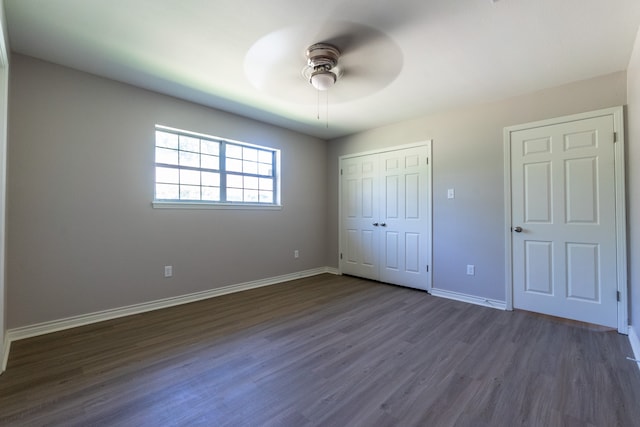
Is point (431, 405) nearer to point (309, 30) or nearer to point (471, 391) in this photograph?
point (471, 391)

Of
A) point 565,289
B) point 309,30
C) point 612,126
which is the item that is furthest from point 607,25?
point 565,289

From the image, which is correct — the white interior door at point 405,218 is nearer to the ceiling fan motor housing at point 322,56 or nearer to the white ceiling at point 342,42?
the white ceiling at point 342,42

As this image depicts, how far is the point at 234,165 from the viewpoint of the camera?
12.6 ft

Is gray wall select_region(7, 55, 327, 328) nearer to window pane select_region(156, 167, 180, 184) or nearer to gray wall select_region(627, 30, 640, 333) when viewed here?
window pane select_region(156, 167, 180, 184)

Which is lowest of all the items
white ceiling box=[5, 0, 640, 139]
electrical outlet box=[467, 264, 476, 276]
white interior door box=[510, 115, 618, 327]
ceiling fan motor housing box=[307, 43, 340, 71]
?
electrical outlet box=[467, 264, 476, 276]

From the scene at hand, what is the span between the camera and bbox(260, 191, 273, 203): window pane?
4164 mm

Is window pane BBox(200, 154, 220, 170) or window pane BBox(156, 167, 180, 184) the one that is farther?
window pane BBox(200, 154, 220, 170)

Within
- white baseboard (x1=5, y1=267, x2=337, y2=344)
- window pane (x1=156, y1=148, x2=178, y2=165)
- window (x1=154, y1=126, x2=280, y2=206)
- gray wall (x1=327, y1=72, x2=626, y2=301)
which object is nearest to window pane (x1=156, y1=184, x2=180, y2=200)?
window (x1=154, y1=126, x2=280, y2=206)

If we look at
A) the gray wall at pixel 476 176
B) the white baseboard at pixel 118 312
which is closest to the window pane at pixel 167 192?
the white baseboard at pixel 118 312

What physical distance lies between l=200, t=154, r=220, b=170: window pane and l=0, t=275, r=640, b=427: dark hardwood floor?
1.80 meters

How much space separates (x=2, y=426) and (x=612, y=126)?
4.82 metres

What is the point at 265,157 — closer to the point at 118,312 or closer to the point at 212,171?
the point at 212,171

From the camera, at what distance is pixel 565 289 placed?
274cm

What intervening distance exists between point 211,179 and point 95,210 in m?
1.27
